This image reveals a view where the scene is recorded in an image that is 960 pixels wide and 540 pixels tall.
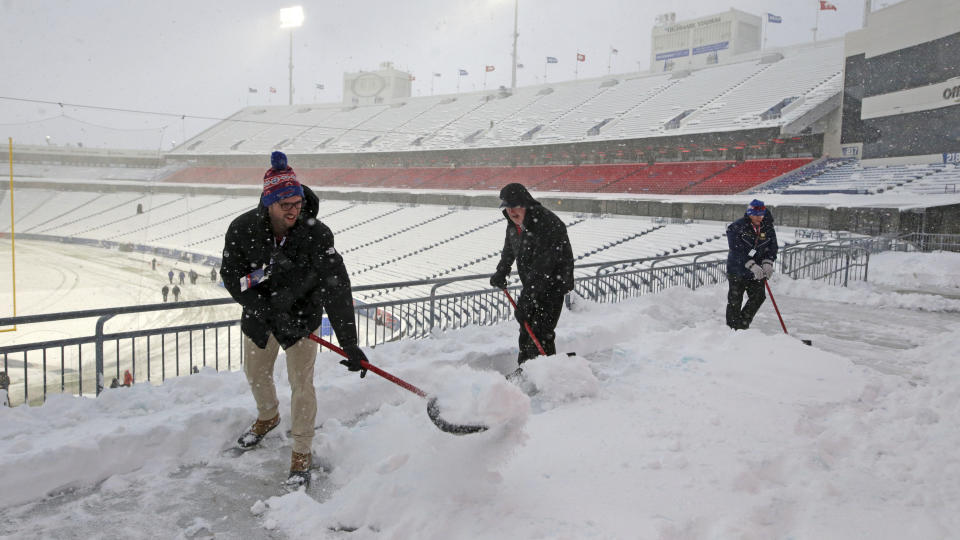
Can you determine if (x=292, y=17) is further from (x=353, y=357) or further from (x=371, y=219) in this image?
(x=353, y=357)

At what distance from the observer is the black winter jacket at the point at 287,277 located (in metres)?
3.19

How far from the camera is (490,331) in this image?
6531 millimetres

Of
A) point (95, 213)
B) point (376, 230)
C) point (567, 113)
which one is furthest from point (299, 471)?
point (95, 213)

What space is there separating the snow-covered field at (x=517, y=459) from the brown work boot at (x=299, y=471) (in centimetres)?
8

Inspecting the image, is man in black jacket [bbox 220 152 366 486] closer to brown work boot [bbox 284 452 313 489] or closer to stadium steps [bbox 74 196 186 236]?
brown work boot [bbox 284 452 313 489]

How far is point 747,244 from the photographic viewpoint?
672 cm

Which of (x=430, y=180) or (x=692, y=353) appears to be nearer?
(x=692, y=353)

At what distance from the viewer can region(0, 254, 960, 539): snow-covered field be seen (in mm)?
2805

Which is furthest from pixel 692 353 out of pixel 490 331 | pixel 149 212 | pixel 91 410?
pixel 149 212

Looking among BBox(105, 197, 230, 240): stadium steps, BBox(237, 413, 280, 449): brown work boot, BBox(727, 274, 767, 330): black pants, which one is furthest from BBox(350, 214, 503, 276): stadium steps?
BBox(105, 197, 230, 240): stadium steps

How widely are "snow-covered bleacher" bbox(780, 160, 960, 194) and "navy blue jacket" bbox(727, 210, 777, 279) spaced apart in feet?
53.6

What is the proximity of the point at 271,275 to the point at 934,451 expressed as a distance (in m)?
4.21

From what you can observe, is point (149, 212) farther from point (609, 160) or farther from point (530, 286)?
point (530, 286)

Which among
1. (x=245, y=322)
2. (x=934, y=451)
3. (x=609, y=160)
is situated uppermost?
(x=609, y=160)
